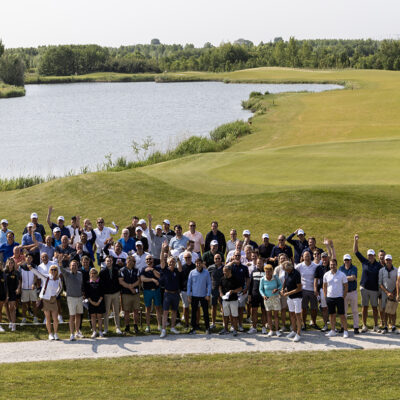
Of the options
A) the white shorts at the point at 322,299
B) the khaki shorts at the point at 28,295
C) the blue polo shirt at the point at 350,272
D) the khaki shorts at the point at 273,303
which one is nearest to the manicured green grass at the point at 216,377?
the khaki shorts at the point at 273,303

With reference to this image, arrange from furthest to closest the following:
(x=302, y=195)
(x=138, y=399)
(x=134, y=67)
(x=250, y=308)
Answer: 1. (x=134, y=67)
2. (x=302, y=195)
3. (x=250, y=308)
4. (x=138, y=399)

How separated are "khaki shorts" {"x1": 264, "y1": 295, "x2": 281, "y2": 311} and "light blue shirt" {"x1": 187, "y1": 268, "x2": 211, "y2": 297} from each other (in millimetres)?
1285

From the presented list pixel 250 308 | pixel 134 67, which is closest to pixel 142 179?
pixel 250 308

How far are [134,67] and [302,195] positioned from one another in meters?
169

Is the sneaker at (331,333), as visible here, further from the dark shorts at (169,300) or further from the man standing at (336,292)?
the dark shorts at (169,300)

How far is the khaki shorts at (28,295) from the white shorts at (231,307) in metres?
4.49

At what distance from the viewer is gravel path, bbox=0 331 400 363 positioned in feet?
41.8

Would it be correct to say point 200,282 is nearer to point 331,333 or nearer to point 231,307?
point 231,307

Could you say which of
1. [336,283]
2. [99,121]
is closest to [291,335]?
[336,283]

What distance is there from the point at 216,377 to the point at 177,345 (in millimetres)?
2049

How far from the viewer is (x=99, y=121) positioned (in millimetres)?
76312

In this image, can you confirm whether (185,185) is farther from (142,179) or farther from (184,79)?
(184,79)

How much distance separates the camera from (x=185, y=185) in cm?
2556

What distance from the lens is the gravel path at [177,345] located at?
12.7m
